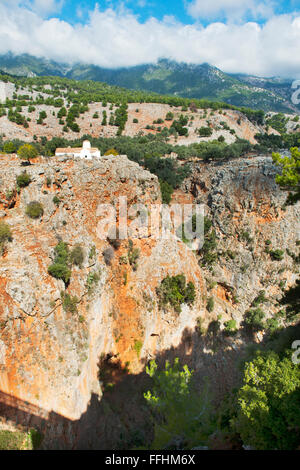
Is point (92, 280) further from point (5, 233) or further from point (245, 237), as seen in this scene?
point (245, 237)

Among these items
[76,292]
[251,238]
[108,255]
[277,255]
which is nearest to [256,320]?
[277,255]

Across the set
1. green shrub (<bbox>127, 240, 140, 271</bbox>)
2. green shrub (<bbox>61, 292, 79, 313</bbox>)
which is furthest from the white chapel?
green shrub (<bbox>61, 292, 79, 313</bbox>)

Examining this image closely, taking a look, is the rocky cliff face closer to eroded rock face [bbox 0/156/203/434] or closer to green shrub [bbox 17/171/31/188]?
eroded rock face [bbox 0/156/203/434]

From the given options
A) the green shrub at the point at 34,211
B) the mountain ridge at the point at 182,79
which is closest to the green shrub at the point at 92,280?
the green shrub at the point at 34,211

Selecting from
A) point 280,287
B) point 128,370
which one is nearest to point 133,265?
point 128,370

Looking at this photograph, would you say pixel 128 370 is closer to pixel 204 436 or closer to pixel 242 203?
pixel 204 436
